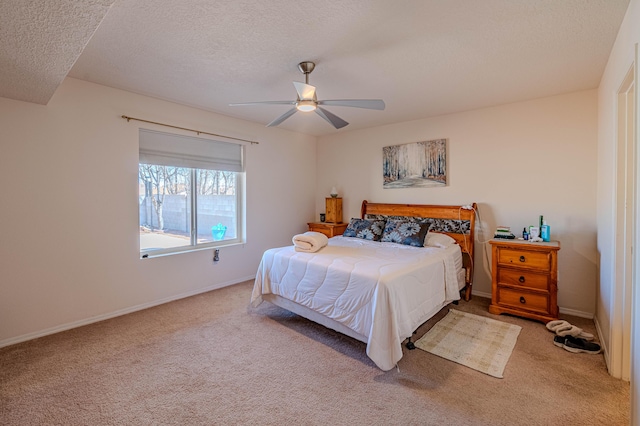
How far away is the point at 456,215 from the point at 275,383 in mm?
3144

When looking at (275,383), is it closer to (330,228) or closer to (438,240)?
(438,240)

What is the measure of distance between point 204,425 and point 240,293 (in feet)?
7.77

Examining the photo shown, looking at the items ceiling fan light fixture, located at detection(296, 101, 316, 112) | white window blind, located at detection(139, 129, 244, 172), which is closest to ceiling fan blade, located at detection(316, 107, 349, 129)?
ceiling fan light fixture, located at detection(296, 101, 316, 112)

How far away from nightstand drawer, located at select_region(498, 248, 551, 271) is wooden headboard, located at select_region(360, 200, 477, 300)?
536 millimetres

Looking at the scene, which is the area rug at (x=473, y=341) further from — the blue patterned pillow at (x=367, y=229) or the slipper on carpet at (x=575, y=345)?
the blue patterned pillow at (x=367, y=229)

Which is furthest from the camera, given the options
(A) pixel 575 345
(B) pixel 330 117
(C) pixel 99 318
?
(C) pixel 99 318

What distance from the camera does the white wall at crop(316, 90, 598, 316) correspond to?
325 cm

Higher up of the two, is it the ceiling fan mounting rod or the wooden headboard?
the ceiling fan mounting rod

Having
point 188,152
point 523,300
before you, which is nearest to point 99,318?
point 188,152

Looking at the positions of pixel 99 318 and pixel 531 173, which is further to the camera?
pixel 531 173

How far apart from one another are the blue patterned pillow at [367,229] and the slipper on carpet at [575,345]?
208cm

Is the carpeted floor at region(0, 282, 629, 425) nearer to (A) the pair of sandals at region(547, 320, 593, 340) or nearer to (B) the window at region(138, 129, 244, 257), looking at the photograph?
(A) the pair of sandals at region(547, 320, 593, 340)

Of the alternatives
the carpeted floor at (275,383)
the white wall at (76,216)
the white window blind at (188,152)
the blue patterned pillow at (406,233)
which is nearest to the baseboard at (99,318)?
the white wall at (76,216)

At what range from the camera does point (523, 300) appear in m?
3.17
